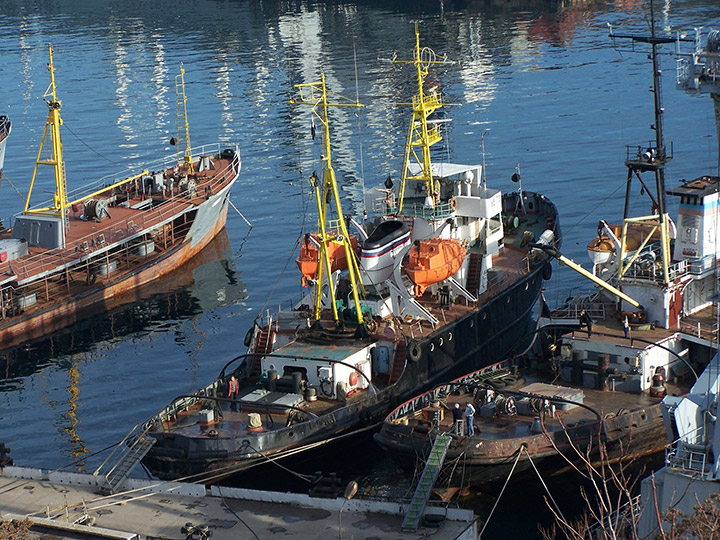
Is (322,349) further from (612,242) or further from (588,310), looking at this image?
(612,242)

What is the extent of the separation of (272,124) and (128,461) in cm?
6225

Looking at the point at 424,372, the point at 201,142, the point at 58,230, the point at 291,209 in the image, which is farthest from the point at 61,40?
the point at 424,372

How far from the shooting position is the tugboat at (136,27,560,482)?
1521 inches

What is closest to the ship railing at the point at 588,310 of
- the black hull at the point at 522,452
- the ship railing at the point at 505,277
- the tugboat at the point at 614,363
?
the tugboat at the point at 614,363

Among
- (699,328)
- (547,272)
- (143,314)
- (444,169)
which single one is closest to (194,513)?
(699,328)

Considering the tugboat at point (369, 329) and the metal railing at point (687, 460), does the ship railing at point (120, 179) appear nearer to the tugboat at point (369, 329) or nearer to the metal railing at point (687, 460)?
the tugboat at point (369, 329)

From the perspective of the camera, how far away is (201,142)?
90.1 metres

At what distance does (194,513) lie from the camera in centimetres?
3369

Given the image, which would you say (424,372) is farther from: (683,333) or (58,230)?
(58,230)

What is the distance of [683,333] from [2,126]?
56.9 m

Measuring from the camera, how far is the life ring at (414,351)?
139 ft

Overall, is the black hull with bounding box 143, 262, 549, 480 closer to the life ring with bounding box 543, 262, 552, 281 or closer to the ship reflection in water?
the life ring with bounding box 543, 262, 552, 281

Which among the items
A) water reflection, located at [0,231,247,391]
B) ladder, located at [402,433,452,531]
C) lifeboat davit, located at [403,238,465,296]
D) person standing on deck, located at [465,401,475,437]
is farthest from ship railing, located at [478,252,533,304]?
water reflection, located at [0,231,247,391]

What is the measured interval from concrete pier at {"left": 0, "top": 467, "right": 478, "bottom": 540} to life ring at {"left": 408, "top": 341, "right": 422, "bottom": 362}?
9604 millimetres
